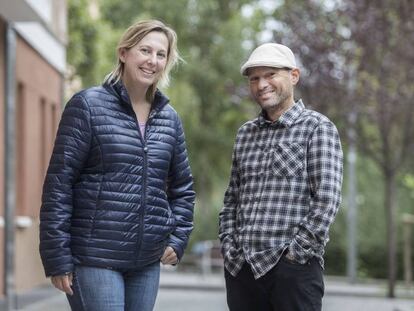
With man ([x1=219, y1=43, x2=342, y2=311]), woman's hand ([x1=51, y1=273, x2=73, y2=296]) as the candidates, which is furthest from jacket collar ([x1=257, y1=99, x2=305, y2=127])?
woman's hand ([x1=51, y1=273, x2=73, y2=296])

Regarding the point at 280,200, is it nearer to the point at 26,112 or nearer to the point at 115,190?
the point at 115,190

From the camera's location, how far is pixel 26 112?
19.3m

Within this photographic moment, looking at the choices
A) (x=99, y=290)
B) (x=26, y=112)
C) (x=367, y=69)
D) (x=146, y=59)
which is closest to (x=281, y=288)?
(x=99, y=290)

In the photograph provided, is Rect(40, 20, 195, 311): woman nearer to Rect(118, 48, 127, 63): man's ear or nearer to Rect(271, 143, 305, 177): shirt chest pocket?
Rect(118, 48, 127, 63): man's ear

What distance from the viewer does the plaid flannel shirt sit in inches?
199

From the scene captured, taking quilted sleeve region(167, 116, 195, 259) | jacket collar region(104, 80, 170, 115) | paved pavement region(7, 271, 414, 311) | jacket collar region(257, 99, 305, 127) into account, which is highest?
jacket collar region(104, 80, 170, 115)

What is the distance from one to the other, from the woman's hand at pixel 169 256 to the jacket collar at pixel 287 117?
688 mm

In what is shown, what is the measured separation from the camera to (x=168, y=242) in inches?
205

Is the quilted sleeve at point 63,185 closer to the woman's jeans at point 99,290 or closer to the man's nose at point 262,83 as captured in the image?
the woman's jeans at point 99,290

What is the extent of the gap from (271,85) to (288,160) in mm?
356

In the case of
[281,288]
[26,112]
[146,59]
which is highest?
[26,112]

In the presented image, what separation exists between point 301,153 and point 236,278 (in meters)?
0.61

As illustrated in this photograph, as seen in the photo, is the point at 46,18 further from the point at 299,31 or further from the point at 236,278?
the point at 236,278

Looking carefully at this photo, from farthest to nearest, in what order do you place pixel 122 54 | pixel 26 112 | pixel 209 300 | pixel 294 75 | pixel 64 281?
pixel 26 112 → pixel 209 300 → pixel 294 75 → pixel 122 54 → pixel 64 281
